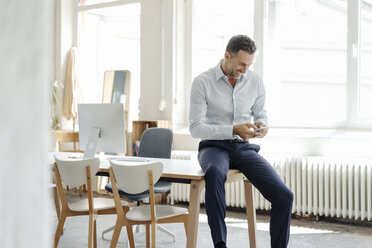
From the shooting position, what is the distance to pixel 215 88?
9.73 feet

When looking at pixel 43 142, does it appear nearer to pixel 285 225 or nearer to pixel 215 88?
pixel 285 225

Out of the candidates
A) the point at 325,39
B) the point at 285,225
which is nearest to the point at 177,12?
the point at 325,39

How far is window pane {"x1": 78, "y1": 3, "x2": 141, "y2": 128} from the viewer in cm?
584

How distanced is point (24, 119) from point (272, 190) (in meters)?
2.59

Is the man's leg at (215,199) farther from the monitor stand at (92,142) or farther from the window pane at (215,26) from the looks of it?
the window pane at (215,26)

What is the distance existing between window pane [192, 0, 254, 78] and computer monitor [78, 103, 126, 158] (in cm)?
232

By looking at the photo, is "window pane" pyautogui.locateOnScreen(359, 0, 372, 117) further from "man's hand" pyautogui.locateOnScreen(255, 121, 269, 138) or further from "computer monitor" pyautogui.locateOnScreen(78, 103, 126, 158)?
"computer monitor" pyautogui.locateOnScreen(78, 103, 126, 158)

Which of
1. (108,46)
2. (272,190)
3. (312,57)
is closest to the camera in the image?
(272,190)

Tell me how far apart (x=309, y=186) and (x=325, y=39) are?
1.63 meters

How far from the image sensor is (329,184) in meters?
4.18

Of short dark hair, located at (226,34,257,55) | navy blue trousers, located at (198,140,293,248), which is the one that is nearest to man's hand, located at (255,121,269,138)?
navy blue trousers, located at (198,140,293,248)

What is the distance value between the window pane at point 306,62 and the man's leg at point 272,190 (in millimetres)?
2220

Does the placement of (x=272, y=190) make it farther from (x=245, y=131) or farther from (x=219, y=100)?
(x=219, y=100)

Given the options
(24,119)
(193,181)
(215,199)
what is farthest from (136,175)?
(24,119)
